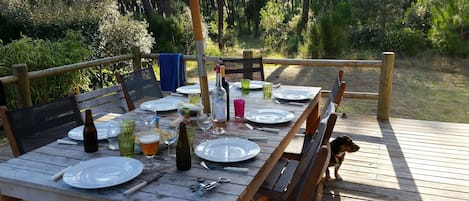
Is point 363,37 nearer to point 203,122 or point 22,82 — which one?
point 22,82

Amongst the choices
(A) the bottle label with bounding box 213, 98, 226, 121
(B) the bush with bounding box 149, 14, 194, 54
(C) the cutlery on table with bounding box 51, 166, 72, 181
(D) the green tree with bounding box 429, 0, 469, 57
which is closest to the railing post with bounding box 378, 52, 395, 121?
(A) the bottle label with bounding box 213, 98, 226, 121

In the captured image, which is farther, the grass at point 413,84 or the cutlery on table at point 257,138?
the grass at point 413,84

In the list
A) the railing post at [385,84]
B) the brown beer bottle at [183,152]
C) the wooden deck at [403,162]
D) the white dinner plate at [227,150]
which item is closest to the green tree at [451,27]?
the wooden deck at [403,162]

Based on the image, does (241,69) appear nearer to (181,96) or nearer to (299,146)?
(181,96)

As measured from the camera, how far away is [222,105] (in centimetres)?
209

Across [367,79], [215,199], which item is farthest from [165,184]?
[367,79]

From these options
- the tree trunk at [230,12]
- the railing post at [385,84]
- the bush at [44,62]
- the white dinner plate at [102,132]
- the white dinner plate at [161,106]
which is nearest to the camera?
the white dinner plate at [102,132]

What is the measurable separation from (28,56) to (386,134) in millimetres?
4514

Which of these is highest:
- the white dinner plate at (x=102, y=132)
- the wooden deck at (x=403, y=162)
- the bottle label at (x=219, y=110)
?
the bottle label at (x=219, y=110)

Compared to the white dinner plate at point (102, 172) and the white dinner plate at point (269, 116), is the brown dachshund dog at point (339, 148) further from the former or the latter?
the white dinner plate at point (102, 172)

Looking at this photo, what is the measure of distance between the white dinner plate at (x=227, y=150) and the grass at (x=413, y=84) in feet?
13.6

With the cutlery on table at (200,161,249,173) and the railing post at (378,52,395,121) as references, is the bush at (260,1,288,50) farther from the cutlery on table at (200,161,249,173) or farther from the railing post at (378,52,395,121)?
the cutlery on table at (200,161,249,173)

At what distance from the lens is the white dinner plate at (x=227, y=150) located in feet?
5.46

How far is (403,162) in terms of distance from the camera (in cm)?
328
